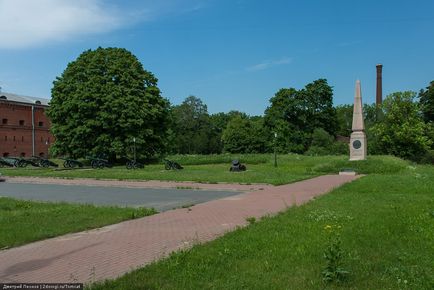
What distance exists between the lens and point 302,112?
7481cm

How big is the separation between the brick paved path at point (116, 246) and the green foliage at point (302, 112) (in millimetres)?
61392

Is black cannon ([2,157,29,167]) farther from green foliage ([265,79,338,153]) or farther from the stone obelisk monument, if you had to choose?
green foliage ([265,79,338,153])

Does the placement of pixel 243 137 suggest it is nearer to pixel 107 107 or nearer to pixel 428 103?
pixel 428 103

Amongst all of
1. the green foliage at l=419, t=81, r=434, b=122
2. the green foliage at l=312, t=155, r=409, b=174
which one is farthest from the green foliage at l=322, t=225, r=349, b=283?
the green foliage at l=419, t=81, r=434, b=122

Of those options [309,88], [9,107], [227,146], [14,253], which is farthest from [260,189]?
[227,146]

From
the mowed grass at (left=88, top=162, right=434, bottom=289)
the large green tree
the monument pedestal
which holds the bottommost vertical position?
the mowed grass at (left=88, top=162, right=434, bottom=289)

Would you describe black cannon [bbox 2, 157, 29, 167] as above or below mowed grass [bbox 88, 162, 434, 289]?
below

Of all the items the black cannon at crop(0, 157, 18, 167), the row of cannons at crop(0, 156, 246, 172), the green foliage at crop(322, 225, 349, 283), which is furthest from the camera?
the black cannon at crop(0, 157, 18, 167)

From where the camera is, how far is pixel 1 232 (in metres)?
9.15

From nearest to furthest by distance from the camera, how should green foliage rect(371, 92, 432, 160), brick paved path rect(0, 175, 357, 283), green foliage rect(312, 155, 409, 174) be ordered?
brick paved path rect(0, 175, 357, 283)
green foliage rect(312, 155, 409, 174)
green foliage rect(371, 92, 432, 160)

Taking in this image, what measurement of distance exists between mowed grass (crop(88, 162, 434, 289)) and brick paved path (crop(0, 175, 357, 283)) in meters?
0.61

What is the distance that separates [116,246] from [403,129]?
47834 millimetres

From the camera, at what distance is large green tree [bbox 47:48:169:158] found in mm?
44406

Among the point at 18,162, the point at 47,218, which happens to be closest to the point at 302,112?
the point at 18,162
